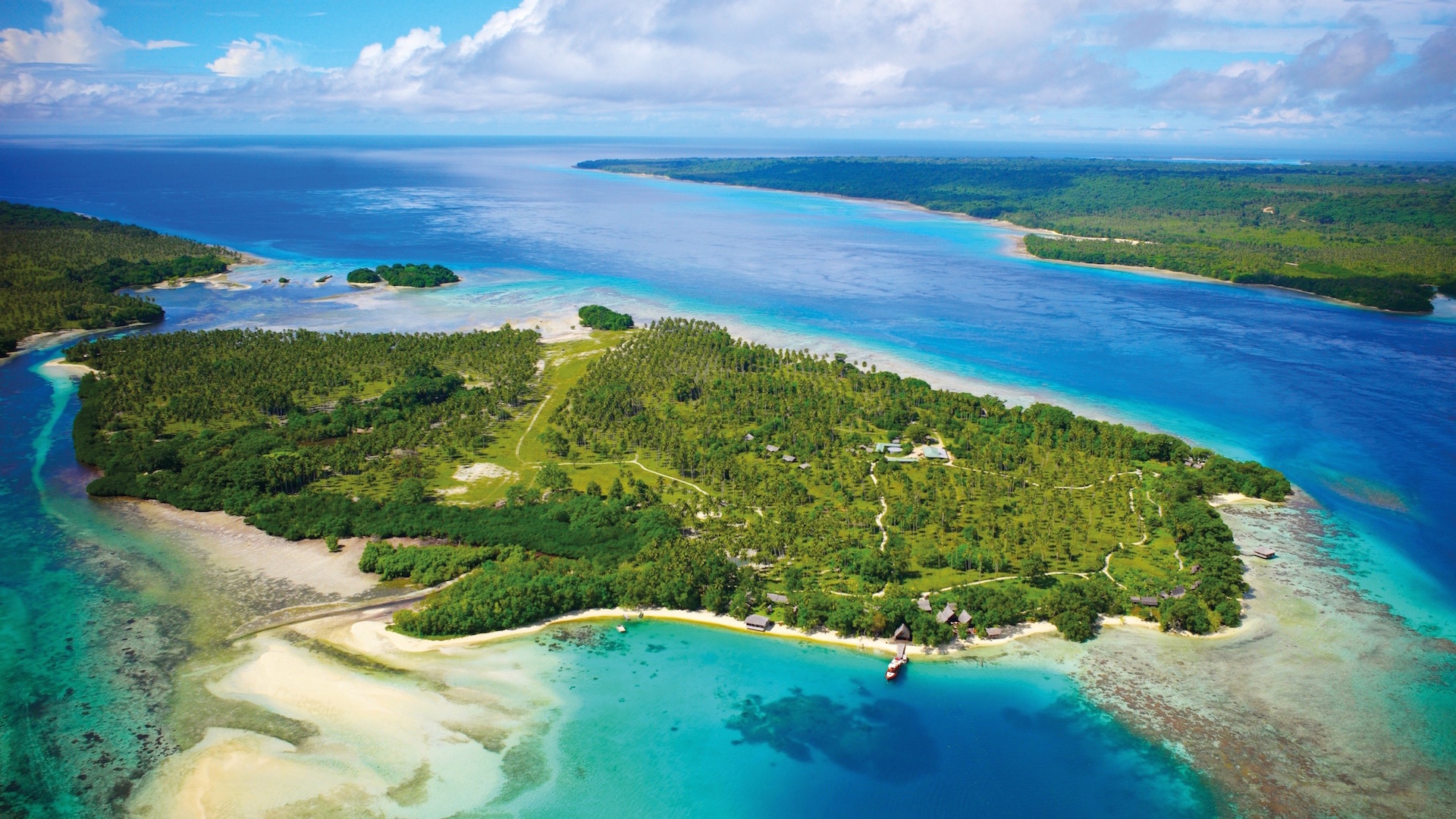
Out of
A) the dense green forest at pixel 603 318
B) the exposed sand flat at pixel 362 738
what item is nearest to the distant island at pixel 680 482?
the exposed sand flat at pixel 362 738

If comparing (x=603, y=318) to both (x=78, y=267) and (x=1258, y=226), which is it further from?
(x=1258, y=226)

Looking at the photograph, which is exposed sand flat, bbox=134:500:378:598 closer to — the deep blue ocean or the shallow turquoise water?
the deep blue ocean

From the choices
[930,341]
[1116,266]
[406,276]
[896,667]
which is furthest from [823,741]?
[1116,266]

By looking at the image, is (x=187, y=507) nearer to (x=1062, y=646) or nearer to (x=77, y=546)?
(x=77, y=546)

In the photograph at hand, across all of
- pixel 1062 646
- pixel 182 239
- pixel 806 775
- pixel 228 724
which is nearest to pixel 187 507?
pixel 228 724

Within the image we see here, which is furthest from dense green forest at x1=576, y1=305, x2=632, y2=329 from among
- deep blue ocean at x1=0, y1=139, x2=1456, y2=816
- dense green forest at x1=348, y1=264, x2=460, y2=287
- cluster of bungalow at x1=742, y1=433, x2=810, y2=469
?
cluster of bungalow at x1=742, y1=433, x2=810, y2=469

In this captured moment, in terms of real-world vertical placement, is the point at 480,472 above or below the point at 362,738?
above

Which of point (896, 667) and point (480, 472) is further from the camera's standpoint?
point (480, 472)
